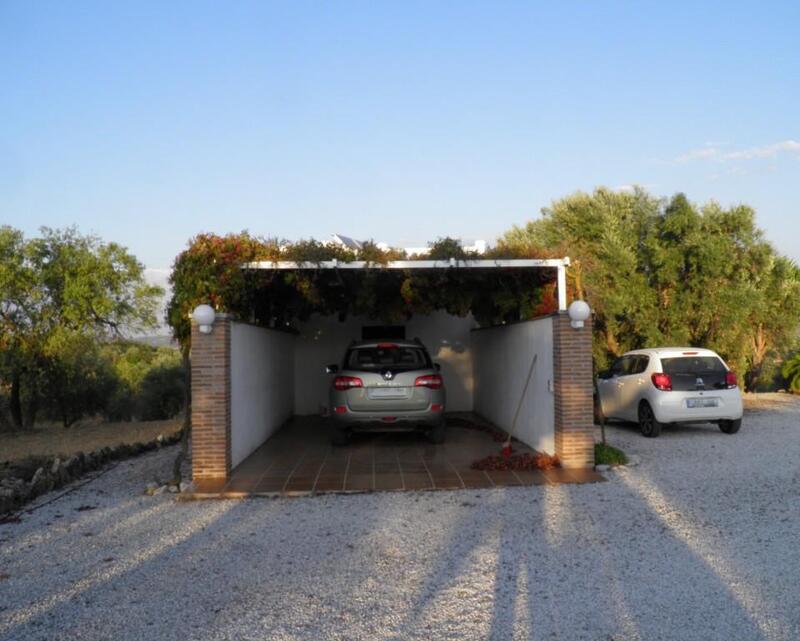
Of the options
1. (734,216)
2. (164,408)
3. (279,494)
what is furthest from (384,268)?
(164,408)

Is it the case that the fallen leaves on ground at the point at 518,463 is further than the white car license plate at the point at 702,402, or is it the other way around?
the white car license plate at the point at 702,402

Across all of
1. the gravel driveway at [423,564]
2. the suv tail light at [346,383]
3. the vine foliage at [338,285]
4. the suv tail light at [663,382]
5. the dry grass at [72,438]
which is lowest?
the dry grass at [72,438]

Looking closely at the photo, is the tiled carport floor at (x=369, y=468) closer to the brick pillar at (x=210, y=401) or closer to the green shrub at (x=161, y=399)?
the brick pillar at (x=210, y=401)

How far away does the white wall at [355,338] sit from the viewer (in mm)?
17219

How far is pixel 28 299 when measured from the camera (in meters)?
20.3

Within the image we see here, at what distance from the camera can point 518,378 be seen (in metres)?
12.4

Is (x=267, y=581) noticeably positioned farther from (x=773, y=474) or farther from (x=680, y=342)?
(x=680, y=342)

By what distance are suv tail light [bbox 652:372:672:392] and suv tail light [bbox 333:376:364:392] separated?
5.09 meters

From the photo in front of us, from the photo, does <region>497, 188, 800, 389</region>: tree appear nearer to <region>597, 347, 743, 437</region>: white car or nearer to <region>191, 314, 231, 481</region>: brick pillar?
<region>597, 347, 743, 437</region>: white car

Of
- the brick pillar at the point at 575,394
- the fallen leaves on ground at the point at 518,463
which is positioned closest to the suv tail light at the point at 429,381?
the fallen leaves on ground at the point at 518,463

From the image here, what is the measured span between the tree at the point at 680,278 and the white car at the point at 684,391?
480 cm

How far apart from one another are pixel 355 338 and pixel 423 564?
11310 mm

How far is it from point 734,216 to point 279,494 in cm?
1441

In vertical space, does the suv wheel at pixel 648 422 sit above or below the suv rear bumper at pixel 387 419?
below
